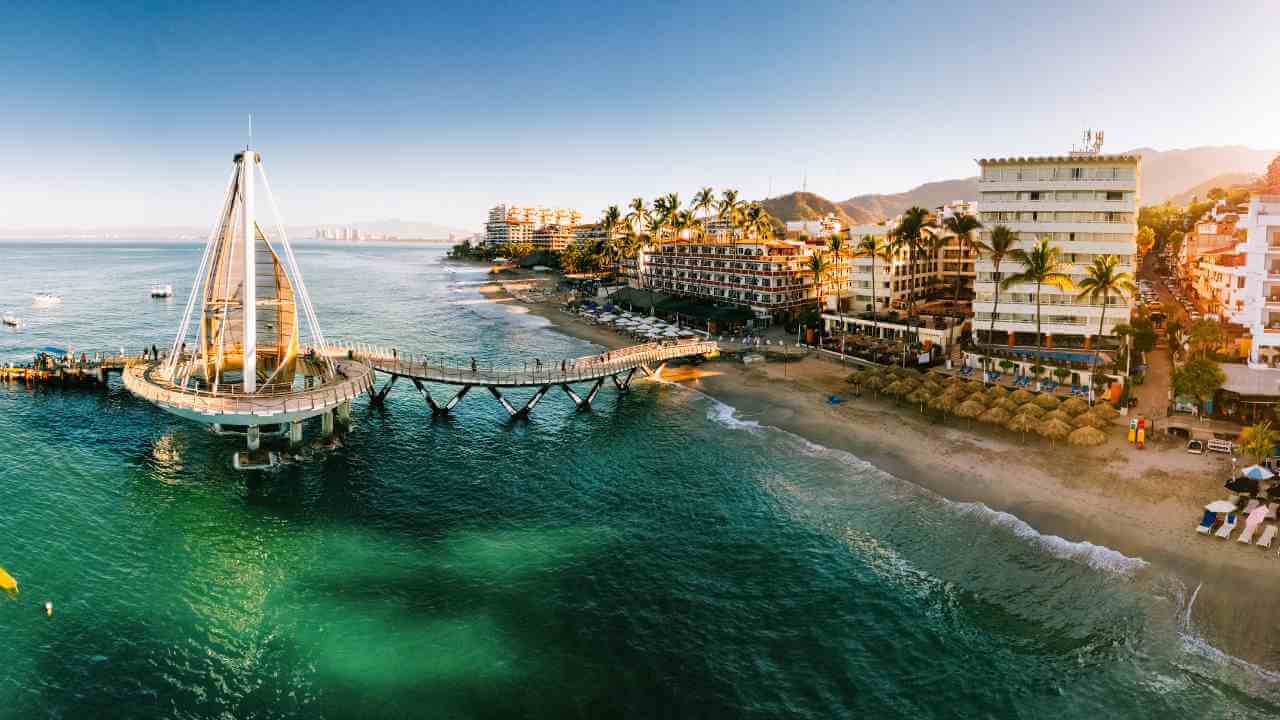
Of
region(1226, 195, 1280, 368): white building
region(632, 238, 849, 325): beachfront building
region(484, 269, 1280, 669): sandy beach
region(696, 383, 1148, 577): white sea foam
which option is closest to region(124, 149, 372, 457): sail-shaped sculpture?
region(484, 269, 1280, 669): sandy beach

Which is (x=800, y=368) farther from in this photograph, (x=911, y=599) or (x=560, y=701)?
(x=560, y=701)

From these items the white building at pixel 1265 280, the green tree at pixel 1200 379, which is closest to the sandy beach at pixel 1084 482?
the green tree at pixel 1200 379

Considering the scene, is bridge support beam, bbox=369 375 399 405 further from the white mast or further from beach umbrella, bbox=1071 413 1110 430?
beach umbrella, bbox=1071 413 1110 430

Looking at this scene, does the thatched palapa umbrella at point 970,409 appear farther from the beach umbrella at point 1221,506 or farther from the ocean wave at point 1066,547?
the beach umbrella at point 1221,506

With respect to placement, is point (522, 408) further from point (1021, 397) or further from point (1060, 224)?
point (1060, 224)

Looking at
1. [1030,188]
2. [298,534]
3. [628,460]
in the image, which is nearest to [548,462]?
[628,460]

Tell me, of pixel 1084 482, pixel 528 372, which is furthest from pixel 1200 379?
pixel 528 372
